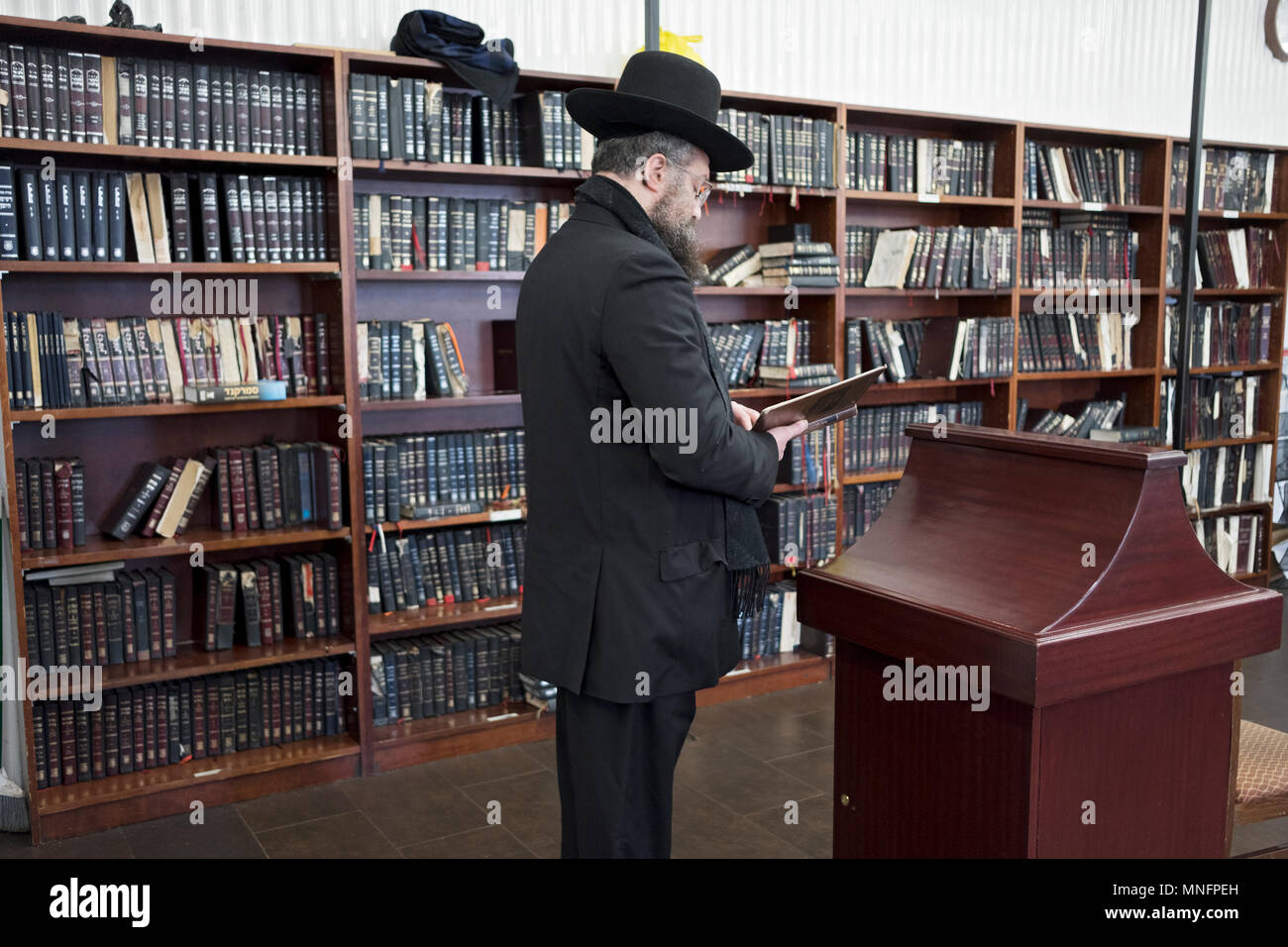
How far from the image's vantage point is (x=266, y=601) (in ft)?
→ 11.4

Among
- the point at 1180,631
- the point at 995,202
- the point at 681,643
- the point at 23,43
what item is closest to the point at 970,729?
the point at 1180,631

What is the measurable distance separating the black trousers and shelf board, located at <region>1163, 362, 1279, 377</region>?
424 centimetres

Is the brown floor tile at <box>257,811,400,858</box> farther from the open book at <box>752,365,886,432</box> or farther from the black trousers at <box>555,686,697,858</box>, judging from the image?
the open book at <box>752,365,886,432</box>

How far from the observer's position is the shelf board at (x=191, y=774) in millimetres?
3135

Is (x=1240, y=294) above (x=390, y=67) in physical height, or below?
below

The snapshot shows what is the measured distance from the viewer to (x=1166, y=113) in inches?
226

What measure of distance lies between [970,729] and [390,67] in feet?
8.93

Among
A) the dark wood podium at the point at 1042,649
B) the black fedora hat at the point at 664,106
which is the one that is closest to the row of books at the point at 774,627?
the dark wood podium at the point at 1042,649

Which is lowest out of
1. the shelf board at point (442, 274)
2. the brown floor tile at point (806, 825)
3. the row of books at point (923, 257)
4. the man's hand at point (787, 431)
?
the brown floor tile at point (806, 825)

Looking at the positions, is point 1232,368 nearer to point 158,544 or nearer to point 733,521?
point 733,521

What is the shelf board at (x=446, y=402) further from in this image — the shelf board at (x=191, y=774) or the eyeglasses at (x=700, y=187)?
the eyeglasses at (x=700, y=187)

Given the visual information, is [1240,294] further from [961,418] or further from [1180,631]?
[1180,631]

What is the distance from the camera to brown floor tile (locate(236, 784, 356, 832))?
10.6 ft

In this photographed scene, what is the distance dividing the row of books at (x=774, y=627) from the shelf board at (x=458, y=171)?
175cm
